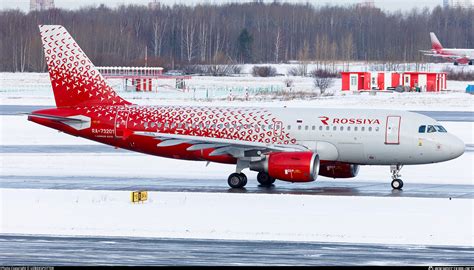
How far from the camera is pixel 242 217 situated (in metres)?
29.3

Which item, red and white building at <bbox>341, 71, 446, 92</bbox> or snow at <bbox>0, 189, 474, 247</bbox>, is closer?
snow at <bbox>0, 189, 474, 247</bbox>

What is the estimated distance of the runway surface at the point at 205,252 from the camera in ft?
72.9

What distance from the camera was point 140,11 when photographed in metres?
200

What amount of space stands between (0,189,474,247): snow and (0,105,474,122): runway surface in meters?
39.5

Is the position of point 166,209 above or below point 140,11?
below

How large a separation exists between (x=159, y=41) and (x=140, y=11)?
59.7 feet

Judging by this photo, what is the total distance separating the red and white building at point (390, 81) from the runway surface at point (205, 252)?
86.2m

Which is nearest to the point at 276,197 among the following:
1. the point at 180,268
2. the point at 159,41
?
the point at 180,268

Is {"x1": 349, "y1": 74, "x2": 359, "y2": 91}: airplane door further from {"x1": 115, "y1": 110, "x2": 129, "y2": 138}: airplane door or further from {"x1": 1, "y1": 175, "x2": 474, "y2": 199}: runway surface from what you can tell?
{"x1": 115, "y1": 110, "x2": 129, "y2": 138}: airplane door

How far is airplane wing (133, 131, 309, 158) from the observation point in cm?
3706

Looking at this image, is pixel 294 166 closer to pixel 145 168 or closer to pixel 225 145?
pixel 225 145

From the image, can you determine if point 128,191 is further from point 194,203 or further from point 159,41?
point 159,41

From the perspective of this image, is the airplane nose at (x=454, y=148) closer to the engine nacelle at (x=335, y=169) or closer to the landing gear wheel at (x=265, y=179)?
the engine nacelle at (x=335, y=169)

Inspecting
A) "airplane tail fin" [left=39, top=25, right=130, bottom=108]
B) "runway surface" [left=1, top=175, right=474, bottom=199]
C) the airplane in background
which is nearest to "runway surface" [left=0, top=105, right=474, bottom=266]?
"runway surface" [left=1, top=175, right=474, bottom=199]
